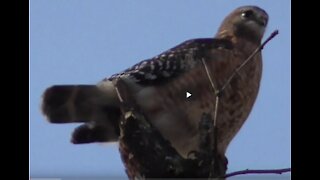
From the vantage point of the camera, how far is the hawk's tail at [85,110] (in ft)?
8.25

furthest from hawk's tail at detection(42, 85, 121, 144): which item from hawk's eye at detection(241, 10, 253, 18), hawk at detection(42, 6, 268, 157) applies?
hawk's eye at detection(241, 10, 253, 18)

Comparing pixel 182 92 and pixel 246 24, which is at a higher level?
pixel 246 24

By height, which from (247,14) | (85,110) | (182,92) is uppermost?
(247,14)

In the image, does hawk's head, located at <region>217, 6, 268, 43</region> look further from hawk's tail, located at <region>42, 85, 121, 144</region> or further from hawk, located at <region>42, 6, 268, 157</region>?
hawk's tail, located at <region>42, 85, 121, 144</region>

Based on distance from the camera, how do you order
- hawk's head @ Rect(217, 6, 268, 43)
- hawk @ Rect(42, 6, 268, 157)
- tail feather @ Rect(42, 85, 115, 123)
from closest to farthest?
tail feather @ Rect(42, 85, 115, 123) < hawk @ Rect(42, 6, 268, 157) < hawk's head @ Rect(217, 6, 268, 43)

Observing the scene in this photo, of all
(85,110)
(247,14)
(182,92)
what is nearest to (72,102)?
(85,110)

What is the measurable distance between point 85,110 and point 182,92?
0.75 meters

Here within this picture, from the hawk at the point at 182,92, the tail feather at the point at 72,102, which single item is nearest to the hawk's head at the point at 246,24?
the hawk at the point at 182,92

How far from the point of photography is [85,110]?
2686mm

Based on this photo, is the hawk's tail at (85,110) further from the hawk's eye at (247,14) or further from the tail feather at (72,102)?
the hawk's eye at (247,14)

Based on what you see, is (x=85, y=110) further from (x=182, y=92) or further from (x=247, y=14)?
(x=247, y=14)

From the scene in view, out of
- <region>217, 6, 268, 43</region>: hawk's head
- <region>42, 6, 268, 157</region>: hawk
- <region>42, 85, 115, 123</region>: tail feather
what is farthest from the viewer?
<region>217, 6, 268, 43</region>: hawk's head

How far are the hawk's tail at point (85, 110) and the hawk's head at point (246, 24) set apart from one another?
120 centimetres

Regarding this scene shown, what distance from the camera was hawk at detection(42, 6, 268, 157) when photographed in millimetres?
2604
